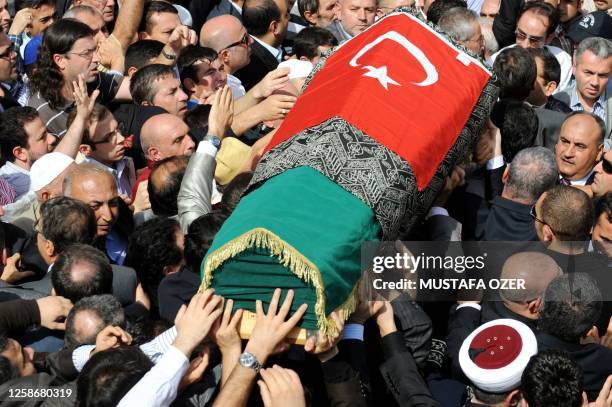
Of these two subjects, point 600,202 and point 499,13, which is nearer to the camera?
point 600,202

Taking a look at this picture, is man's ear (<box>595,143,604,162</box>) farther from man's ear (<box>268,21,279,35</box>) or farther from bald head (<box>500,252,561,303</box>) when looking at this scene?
man's ear (<box>268,21,279,35</box>)

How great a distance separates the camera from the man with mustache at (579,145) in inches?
263

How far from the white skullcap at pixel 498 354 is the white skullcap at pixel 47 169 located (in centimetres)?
281

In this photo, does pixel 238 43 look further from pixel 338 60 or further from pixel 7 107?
pixel 338 60

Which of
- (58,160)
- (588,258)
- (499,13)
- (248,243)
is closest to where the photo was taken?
(248,243)

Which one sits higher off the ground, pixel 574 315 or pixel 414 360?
pixel 574 315

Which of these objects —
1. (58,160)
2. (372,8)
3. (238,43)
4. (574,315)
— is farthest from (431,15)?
(574,315)

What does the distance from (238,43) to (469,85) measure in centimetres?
289

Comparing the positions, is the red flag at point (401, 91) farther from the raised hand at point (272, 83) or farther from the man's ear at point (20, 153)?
the man's ear at point (20, 153)

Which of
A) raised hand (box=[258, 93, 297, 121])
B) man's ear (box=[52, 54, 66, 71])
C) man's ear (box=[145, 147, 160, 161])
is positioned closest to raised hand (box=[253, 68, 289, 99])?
raised hand (box=[258, 93, 297, 121])

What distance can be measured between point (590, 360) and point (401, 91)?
158 cm

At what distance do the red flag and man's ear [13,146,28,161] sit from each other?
2052 millimetres

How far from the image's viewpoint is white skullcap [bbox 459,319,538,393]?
4434mm

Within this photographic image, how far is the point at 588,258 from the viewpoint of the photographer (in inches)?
219
